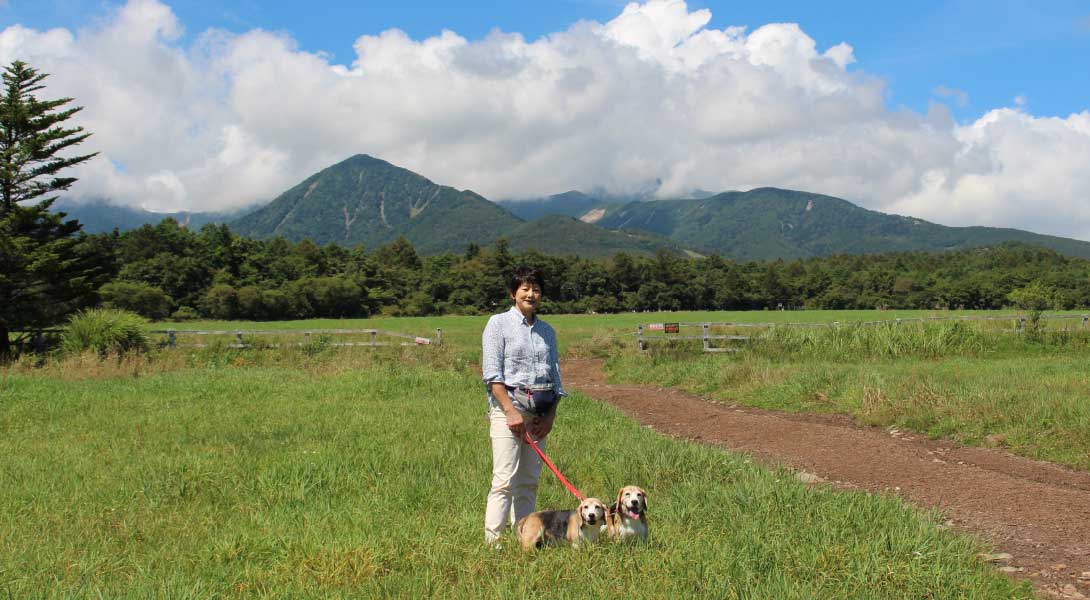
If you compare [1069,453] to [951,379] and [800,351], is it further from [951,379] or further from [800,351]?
[800,351]

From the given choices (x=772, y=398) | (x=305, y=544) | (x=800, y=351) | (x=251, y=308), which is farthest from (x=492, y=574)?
(x=251, y=308)

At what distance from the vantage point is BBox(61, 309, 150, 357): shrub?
57.9ft

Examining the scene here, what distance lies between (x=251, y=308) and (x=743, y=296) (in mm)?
59311

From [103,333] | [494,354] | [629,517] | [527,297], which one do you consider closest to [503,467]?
[494,354]

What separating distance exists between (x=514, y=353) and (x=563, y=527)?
1.17 metres

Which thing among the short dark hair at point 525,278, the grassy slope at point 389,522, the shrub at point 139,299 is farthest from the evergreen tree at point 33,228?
the shrub at point 139,299

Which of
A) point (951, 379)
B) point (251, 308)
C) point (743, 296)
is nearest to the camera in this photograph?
point (951, 379)

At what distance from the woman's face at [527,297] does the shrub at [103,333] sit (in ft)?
55.4

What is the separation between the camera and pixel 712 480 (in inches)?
238

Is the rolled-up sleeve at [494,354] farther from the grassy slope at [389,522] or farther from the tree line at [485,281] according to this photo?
the tree line at [485,281]

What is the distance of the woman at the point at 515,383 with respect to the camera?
4.35 m

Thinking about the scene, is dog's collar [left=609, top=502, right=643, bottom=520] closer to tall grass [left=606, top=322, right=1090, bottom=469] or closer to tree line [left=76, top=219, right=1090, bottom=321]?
A: tall grass [left=606, top=322, right=1090, bottom=469]

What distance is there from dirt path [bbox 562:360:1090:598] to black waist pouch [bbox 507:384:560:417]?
10.8 ft

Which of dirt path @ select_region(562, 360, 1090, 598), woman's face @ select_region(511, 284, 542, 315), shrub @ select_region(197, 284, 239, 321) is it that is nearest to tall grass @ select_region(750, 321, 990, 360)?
dirt path @ select_region(562, 360, 1090, 598)
